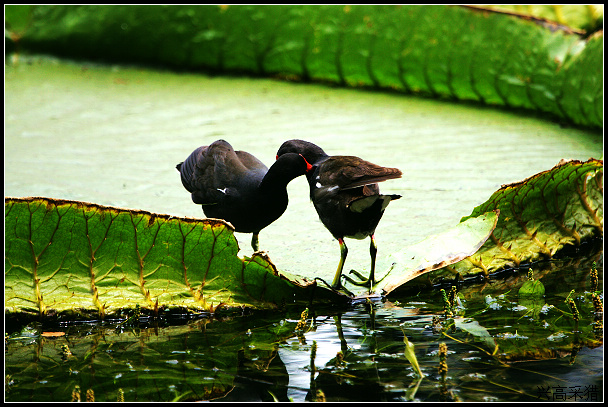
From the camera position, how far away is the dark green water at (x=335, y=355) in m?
1.93

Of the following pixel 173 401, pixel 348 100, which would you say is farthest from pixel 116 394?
pixel 348 100

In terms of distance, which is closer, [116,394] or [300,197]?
[116,394]

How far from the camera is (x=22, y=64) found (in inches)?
229

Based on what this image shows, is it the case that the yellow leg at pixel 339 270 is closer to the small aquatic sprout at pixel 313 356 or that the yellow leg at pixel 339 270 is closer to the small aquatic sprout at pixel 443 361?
the small aquatic sprout at pixel 313 356

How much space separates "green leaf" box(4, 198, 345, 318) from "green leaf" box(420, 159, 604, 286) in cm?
79

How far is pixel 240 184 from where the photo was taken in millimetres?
3045

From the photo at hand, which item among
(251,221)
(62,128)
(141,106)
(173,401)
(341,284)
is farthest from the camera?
(141,106)

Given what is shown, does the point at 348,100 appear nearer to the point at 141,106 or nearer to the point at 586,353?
the point at 141,106

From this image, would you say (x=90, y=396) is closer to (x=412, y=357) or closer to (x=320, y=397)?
(x=320, y=397)

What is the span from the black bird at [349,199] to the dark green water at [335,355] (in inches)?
11.4

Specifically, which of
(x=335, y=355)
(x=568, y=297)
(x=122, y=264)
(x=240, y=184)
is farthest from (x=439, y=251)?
(x=122, y=264)

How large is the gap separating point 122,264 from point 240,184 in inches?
30.9

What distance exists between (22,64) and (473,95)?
3.70 metres

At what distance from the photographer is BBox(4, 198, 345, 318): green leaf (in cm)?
233
